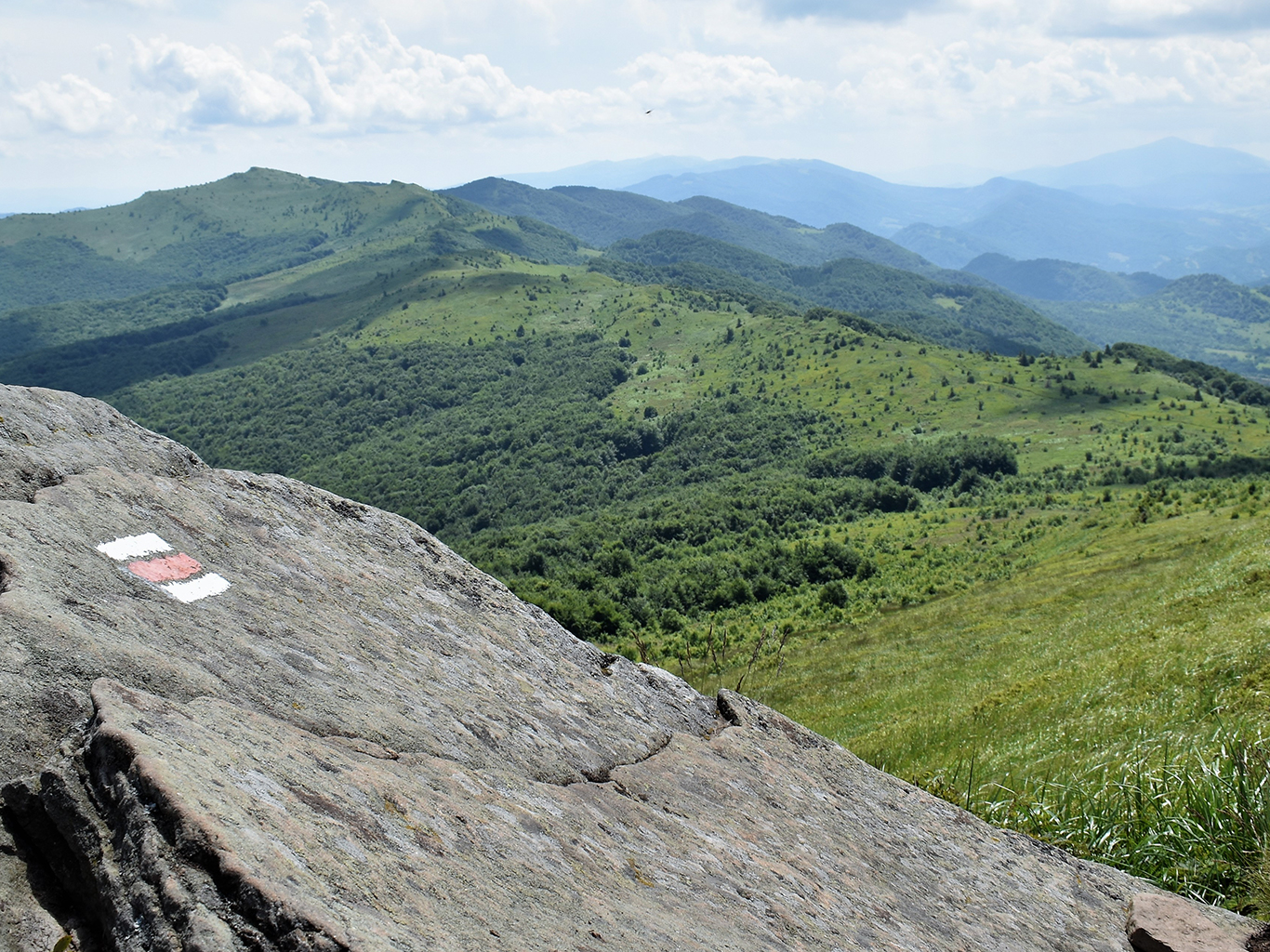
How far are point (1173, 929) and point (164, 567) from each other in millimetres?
10282

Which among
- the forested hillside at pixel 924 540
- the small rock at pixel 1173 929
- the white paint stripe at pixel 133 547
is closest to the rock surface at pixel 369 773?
the white paint stripe at pixel 133 547

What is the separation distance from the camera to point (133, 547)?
7.48m

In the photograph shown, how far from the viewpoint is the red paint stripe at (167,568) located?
7.21m

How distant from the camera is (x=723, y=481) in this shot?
443 feet

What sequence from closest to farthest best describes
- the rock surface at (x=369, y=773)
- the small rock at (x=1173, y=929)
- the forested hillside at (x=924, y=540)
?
the rock surface at (x=369, y=773) < the small rock at (x=1173, y=929) < the forested hillside at (x=924, y=540)

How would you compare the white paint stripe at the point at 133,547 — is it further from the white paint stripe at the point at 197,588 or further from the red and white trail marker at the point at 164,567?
the white paint stripe at the point at 197,588

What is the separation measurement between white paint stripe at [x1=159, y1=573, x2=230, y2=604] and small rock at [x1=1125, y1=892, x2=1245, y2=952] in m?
9.51

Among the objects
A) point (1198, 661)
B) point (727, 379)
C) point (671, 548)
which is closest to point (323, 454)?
point (727, 379)

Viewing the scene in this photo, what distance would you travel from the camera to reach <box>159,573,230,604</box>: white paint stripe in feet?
23.7

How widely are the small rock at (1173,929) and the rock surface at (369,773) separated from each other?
22 cm

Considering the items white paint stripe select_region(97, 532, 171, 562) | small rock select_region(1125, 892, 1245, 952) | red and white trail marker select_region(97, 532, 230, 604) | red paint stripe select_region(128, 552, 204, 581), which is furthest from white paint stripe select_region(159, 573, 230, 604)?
small rock select_region(1125, 892, 1245, 952)

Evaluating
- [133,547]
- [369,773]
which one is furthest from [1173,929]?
[133,547]

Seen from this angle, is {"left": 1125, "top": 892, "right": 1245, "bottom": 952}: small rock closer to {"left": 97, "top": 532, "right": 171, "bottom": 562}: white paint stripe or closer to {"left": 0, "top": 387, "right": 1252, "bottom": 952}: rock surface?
{"left": 0, "top": 387, "right": 1252, "bottom": 952}: rock surface

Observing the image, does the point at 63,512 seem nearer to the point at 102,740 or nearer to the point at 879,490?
the point at 102,740
